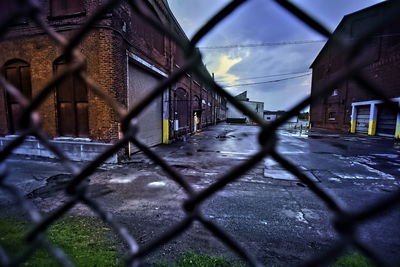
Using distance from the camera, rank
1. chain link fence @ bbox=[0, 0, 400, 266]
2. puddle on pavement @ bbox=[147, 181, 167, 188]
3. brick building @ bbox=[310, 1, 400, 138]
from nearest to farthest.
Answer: chain link fence @ bbox=[0, 0, 400, 266]
puddle on pavement @ bbox=[147, 181, 167, 188]
brick building @ bbox=[310, 1, 400, 138]

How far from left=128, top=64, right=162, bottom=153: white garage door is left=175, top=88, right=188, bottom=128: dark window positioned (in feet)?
7.28

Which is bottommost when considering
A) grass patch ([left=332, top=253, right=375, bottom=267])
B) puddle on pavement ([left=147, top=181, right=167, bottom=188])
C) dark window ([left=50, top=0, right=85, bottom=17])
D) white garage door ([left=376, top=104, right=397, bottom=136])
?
puddle on pavement ([left=147, top=181, right=167, bottom=188])

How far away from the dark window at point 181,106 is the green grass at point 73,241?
1041 centimetres

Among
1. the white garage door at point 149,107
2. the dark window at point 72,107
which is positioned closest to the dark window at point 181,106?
the white garage door at point 149,107

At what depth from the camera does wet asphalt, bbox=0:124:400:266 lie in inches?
101

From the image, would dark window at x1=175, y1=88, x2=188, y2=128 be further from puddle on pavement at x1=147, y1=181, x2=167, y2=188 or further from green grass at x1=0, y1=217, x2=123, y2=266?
green grass at x1=0, y1=217, x2=123, y2=266

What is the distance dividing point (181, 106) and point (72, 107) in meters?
7.86

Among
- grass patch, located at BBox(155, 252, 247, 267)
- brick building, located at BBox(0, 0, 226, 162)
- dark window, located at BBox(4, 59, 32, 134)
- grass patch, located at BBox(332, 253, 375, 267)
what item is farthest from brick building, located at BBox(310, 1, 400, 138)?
dark window, located at BBox(4, 59, 32, 134)

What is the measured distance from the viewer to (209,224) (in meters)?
0.59

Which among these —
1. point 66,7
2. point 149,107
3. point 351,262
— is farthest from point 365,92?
point 66,7

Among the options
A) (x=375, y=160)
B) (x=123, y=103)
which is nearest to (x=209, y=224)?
(x=123, y=103)

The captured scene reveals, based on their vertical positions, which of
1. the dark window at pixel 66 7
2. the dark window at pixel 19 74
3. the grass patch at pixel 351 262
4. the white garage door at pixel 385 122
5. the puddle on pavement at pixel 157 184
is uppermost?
the dark window at pixel 66 7

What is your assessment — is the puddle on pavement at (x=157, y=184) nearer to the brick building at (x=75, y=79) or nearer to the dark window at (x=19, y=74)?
the brick building at (x=75, y=79)

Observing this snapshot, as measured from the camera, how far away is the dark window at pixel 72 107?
718cm
